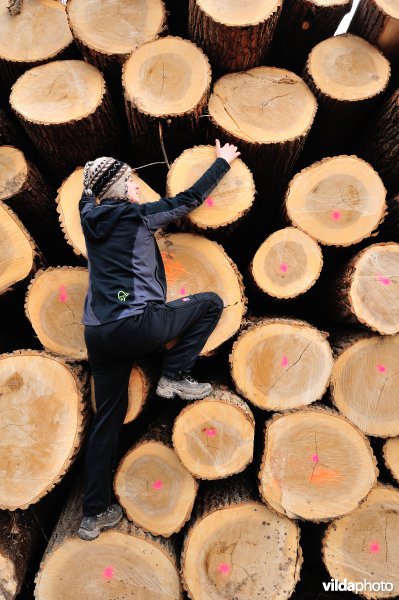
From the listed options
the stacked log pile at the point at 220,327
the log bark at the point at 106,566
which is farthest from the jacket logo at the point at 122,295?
the log bark at the point at 106,566

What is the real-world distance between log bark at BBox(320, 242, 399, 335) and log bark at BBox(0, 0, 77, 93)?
8.94 ft

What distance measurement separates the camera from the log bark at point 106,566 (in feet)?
8.91

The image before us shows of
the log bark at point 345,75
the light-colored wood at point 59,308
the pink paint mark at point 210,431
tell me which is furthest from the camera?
the log bark at point 345,75

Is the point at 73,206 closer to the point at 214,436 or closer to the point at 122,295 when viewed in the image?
the point at 122,295

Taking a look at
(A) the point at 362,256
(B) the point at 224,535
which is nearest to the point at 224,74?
(A) the point at 362,256

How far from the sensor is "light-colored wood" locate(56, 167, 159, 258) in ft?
9.53

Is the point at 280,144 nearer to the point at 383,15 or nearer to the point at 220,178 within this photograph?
the point at 220,178

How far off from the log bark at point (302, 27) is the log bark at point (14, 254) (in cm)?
261

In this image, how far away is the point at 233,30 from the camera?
2.95 metres

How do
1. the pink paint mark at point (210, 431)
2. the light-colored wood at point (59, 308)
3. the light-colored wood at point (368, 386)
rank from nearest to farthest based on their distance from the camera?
1. the pink paint mark at point (210, 431)
2. the light-colored wood at point (59, 308)
3. the light-colored wood at point (368, 386)

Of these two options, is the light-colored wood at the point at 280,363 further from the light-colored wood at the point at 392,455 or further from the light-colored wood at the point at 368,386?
the light-colored wood at the point at 392,455

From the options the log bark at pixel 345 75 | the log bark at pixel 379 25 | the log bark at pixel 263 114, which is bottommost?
the log bark at pixel 263 114

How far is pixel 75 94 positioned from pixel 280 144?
4.87 ft

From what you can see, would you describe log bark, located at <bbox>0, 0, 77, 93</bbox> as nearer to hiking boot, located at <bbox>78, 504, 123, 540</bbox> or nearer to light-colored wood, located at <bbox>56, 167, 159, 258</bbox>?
light-colored wood, located at <bbox>56, 167, 159, 258</bbox>
